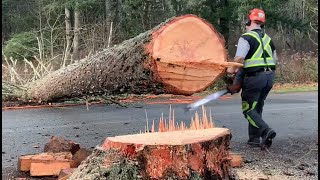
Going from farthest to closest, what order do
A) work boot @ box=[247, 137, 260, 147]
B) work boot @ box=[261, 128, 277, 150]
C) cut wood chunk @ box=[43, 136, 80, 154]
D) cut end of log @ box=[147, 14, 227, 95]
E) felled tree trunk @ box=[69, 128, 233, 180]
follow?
work boot @ box=[247, 137, 260, 147] → work boot @ box=[261, 128, 277, 150] → cut wood chunk @ box=[43, 136, 80, 154] → cut end of log @ box=[147, 14, 227, 95] → felled tree trunk @ box=[69, 128, 233, 180]

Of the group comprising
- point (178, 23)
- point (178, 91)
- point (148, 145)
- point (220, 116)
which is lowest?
point (220, 116)

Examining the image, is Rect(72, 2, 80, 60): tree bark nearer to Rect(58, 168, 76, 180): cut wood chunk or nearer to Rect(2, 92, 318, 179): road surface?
Rect(2, 92, 318, 179): road surface

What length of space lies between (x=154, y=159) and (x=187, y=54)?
2.63ft

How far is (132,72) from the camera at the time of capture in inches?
149

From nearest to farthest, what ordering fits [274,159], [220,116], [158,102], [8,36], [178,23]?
[178,23] < [274,159] < [220,116] < [158,102] < [8,36]

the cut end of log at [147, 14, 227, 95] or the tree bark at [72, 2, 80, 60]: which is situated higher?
the tree bark at [72, 2, 80, 60]

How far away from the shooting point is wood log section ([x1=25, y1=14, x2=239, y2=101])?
3.57 metres

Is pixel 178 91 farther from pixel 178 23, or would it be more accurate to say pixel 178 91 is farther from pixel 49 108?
pixel 49 108

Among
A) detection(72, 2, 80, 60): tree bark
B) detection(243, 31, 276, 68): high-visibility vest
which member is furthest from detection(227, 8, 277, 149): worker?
detection(72, 2, 80, 60): tree bark

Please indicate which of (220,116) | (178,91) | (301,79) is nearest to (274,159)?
(178,91)

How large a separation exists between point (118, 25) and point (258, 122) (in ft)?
45.1

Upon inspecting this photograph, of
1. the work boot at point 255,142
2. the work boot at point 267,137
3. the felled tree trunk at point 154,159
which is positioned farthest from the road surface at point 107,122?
the felled tree trunk at point 154,159

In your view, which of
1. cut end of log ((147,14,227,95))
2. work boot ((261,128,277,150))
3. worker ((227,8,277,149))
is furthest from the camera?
work boot ((261,128,277,150))

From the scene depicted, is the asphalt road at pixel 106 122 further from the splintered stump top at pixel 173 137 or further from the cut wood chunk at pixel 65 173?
the splintered stump top at pixel 173 137
